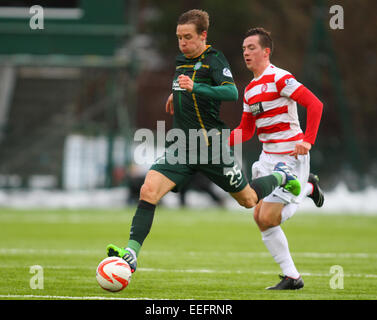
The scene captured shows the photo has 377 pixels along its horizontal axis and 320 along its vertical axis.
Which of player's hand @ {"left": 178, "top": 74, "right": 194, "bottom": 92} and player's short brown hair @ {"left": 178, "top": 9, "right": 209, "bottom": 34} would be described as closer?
player's hand @ {"left": 178, "top": 74, "right": 194, "bottom": 92}

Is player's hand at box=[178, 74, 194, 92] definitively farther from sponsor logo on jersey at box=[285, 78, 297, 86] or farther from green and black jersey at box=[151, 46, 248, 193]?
sponsor logo on jersey at box=[285, 78, 297, 86]

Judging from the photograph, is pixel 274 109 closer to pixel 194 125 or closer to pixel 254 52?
pixel 254 52

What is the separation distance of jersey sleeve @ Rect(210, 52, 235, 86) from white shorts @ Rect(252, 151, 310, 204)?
1.14 m

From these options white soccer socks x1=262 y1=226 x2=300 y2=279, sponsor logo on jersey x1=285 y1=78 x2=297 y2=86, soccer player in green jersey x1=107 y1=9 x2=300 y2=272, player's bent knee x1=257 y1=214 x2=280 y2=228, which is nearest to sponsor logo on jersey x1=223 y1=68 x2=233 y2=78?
soccer player in green jersey x1=107 y1=9 x2=300 y2=272

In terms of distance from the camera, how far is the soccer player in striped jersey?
27.8ft

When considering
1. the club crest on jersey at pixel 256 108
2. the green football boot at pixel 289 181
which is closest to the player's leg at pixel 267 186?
the green football boot at pixel 289 181

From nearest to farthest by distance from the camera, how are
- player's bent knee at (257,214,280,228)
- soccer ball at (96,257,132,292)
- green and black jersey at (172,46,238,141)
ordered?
soccer ball at (96,257,132,292) < green and black jersey at (172,46,238,141) < player's bent knee at (257,214,280,228)

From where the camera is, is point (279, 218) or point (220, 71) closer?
point (220, 71)

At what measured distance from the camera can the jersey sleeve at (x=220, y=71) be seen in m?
8.00

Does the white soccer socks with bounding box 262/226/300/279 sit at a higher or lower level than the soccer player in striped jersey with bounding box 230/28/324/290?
lower

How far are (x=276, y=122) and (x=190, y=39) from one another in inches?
50.7

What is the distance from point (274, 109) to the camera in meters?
8.63

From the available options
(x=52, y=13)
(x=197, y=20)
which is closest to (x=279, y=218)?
(x=197, y=20)
